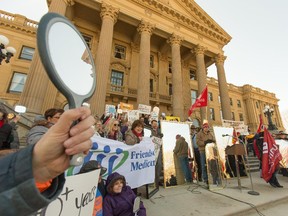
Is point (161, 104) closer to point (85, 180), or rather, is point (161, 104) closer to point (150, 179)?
point (150, 179)

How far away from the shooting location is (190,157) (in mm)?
6355

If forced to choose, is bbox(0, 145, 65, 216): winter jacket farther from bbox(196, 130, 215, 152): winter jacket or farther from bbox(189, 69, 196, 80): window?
bbox(189, 69, 196, 80): window

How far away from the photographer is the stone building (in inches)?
545

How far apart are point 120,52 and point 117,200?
63.7ft

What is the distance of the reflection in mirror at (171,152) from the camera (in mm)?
5610

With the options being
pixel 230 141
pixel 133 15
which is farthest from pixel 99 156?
pixel 133 15

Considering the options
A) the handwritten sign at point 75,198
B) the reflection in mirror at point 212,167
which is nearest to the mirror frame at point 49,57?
the handwritten sign at point 75,198

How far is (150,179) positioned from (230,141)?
16.2 feet

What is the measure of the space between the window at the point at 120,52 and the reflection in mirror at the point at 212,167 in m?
16.7

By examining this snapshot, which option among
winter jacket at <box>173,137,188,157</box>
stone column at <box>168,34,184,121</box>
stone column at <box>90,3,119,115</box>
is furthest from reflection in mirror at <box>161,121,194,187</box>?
stone column at <box>168,34,184,121</box>

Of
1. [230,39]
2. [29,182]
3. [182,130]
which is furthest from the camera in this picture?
[230,39]

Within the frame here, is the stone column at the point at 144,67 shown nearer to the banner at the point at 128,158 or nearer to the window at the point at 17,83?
the banner at the point at 128,158

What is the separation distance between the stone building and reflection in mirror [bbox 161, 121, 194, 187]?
6669 millimetres

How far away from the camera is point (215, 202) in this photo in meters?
4.05
